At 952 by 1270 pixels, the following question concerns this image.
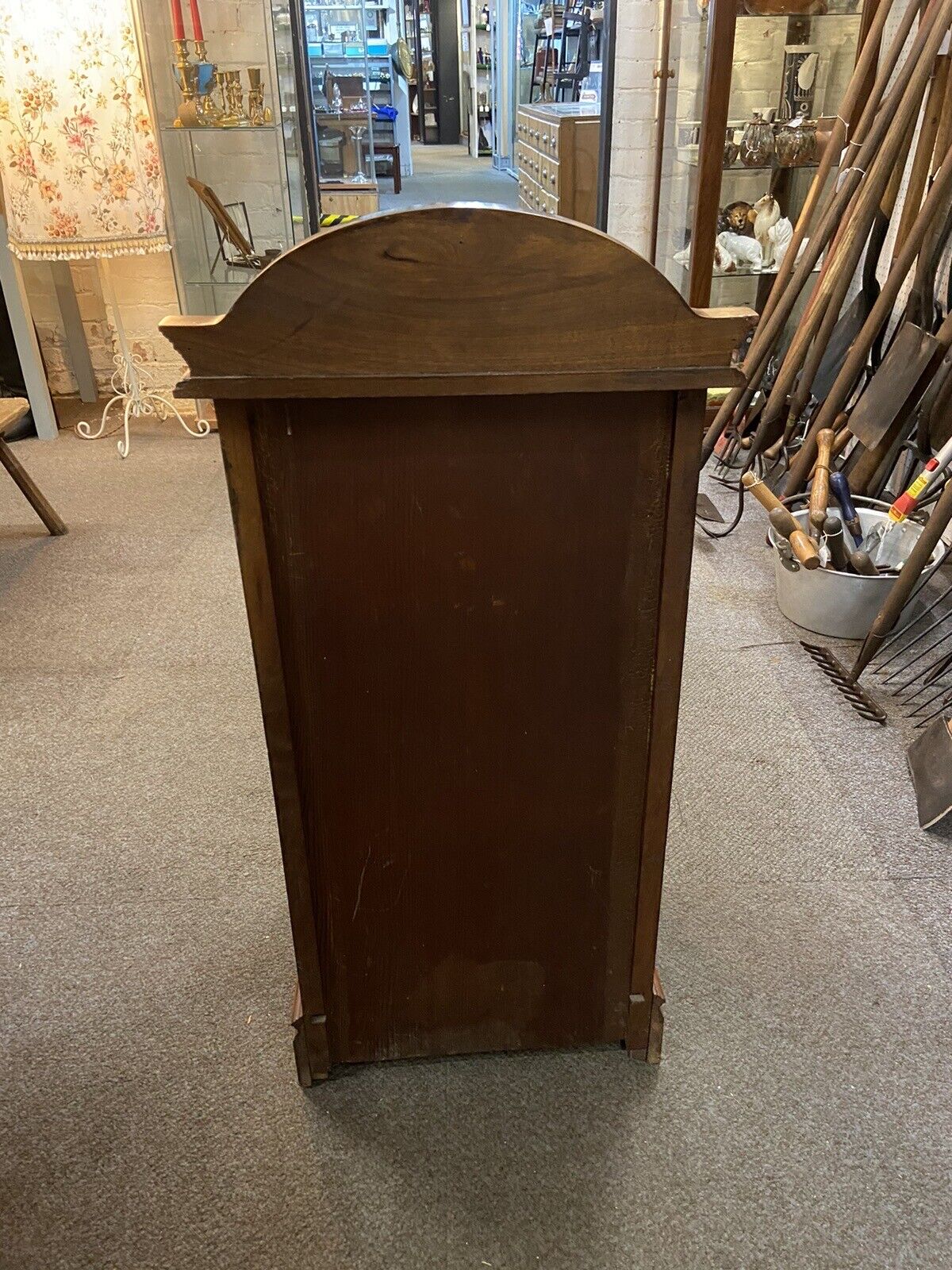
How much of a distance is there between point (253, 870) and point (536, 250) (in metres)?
1.17

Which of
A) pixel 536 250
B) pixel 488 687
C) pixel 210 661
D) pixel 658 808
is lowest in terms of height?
pixel 210 661

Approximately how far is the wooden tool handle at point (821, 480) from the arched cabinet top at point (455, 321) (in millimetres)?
1336

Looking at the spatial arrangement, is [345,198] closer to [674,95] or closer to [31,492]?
[674,95]

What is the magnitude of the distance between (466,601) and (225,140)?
120 inches

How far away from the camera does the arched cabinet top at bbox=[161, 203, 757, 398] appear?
75 centimetres

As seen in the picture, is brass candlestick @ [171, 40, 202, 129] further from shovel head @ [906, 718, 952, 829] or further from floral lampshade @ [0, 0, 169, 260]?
shovel head @ [906, 718, 952, 829]

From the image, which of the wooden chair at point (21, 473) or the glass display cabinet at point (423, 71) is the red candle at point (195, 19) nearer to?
the wooden chair at point (21, 473)

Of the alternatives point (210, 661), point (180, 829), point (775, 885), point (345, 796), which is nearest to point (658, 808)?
point (345, 796)

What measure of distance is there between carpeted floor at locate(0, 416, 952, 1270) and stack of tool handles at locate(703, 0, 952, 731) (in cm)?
42

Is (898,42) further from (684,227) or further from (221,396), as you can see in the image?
(221,396)

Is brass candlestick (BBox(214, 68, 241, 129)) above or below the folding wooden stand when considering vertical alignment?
above

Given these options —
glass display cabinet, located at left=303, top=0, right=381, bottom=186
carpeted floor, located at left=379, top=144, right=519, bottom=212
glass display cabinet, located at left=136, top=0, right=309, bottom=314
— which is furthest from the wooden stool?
glass display cabinet, located at left=136, top=0, right=309, bottom=314

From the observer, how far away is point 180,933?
1477 millimetres

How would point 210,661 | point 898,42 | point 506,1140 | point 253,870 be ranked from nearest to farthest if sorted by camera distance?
point 506,1140 < point 253,870 < point 210,661 < point 898,42
